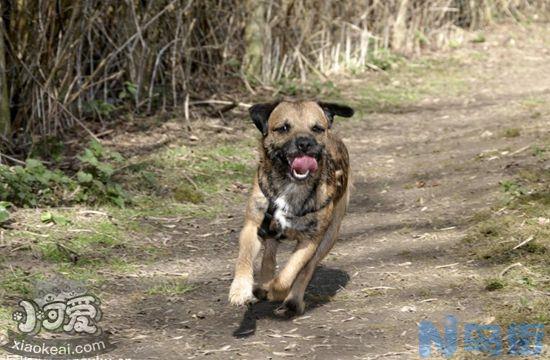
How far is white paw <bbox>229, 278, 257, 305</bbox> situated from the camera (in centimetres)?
495

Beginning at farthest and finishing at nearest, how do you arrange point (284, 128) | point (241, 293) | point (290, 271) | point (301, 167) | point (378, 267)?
point (378, 267) < point (284, 128) < point (301, 167) < point (290, 271) < point (241, 293)

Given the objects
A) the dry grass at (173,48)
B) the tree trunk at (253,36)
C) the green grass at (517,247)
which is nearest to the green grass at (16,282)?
the dry grass at (173,48)

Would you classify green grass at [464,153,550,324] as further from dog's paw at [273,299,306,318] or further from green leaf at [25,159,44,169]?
green leaf at [25,159,44,169]

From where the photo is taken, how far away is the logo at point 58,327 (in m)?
4.87

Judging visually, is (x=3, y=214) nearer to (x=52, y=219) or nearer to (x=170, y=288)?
(x=52, y=219)

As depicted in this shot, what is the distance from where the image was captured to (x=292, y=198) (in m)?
5.47

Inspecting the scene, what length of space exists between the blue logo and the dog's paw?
0.75 m

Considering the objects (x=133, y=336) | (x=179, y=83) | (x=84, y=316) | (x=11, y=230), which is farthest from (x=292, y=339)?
(x=179, y=83)

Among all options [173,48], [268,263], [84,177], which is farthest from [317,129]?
[173,48]

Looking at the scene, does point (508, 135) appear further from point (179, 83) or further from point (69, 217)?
point (69, 217)

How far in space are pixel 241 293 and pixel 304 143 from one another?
976 mm

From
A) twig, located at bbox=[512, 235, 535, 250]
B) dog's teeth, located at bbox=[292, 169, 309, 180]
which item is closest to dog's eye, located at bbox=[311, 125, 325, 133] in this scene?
dog's teeth, located at bbox=[292, 169, 309, 180]

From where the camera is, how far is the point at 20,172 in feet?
23.7

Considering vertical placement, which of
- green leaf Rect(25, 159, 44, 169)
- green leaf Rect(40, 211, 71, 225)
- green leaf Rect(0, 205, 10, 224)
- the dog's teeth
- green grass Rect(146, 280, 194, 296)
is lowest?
green grass Rect(146, 280, 194, 296)
